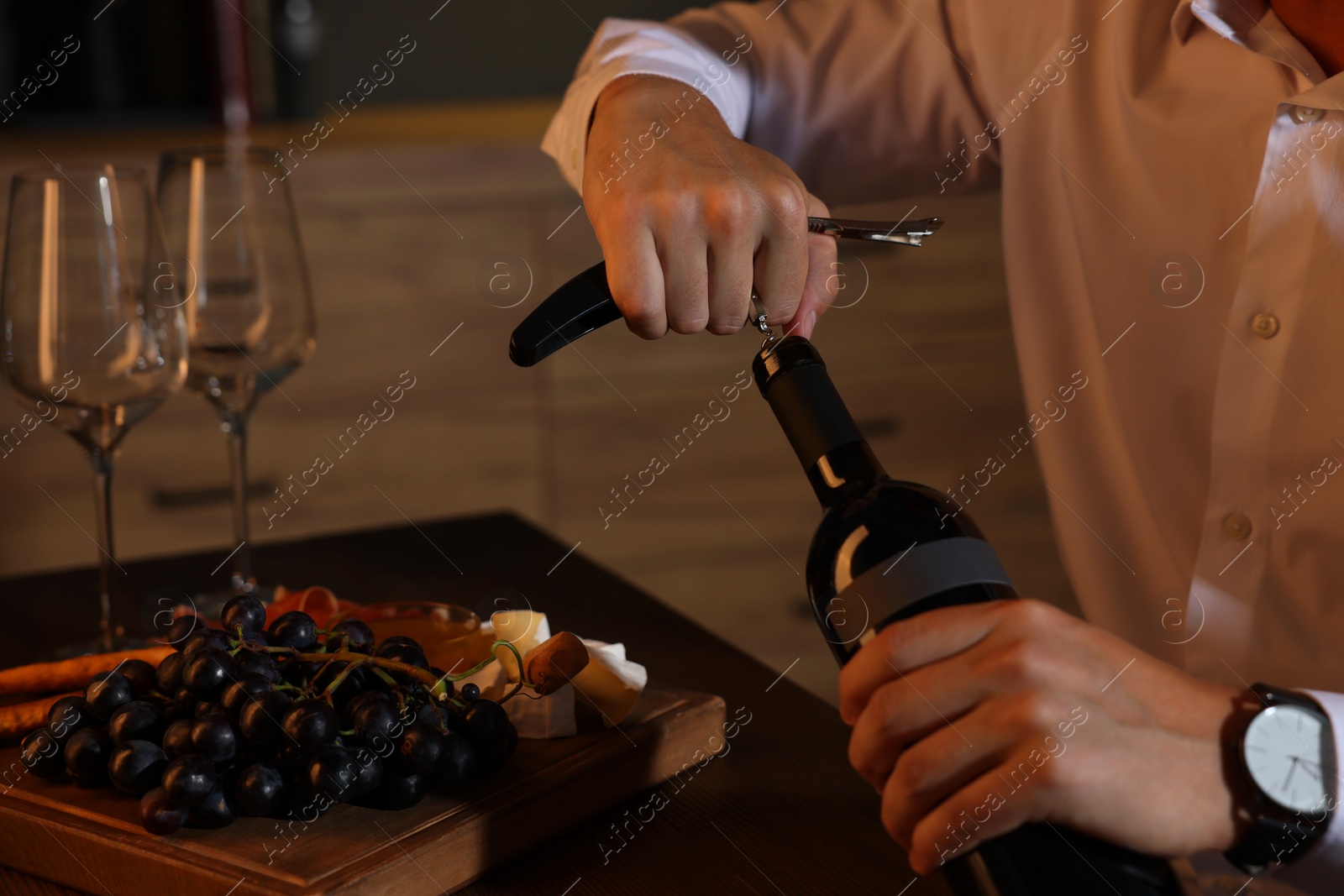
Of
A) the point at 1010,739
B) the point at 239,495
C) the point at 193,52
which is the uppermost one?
the point at 193,52

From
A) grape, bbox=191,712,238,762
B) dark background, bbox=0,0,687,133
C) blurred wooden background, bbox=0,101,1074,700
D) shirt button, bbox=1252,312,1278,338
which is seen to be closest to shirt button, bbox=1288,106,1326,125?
shirt button, bbox=1252,312,1278,338

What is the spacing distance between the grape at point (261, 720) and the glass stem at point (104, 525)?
0.31 meters

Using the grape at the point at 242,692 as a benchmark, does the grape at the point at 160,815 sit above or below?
below

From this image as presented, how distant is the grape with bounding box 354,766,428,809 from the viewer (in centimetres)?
53

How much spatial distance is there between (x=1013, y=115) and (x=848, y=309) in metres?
1.17

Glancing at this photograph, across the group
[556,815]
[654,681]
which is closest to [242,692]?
[556,815]

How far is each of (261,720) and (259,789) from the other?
0.10 feet

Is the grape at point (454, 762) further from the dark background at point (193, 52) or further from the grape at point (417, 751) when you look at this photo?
the dark background at point (193, 52)

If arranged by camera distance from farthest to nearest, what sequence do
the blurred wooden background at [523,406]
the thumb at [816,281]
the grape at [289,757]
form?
the blurred wooden background at [523,406] → the thumb at [816,281] → the grape at [289,757]

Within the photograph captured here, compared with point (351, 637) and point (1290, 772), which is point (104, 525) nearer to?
point (351, 637)

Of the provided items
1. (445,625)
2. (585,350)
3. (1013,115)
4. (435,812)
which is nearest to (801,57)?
(1013,115)

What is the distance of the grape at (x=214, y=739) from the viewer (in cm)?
52

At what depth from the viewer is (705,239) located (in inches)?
24.5

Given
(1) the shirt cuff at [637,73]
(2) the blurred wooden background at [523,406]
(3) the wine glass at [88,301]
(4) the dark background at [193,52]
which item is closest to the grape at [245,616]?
(3) the wine glass at [88,301]
